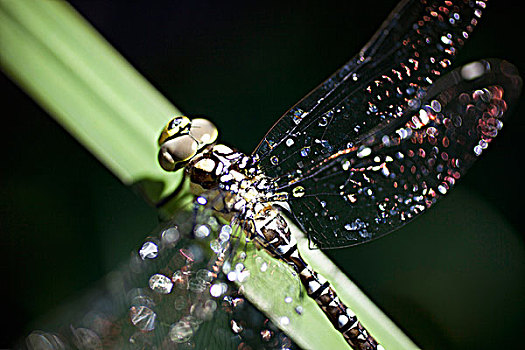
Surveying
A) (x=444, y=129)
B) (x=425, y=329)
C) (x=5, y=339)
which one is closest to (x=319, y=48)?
(x=444, y=129)

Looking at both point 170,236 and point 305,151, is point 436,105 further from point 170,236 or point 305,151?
point 170,236

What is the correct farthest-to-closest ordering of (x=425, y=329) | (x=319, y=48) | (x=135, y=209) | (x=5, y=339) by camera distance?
(x=319, y=48), (x=425, y=329), (x=135, y=209), (x=5, y=339)

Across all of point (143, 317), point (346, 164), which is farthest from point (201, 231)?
point (346, 164)

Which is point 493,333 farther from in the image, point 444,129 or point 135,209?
point 135,209

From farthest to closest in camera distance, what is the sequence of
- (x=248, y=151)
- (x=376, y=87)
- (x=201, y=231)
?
(x=248, y=151) → (x=376, y=87) → (x=201, y=231)

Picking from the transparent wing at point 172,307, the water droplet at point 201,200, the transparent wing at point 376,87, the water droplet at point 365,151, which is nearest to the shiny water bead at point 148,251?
the transparent wing at point 172,307

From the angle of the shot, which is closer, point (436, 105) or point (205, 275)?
point (205, 275)
